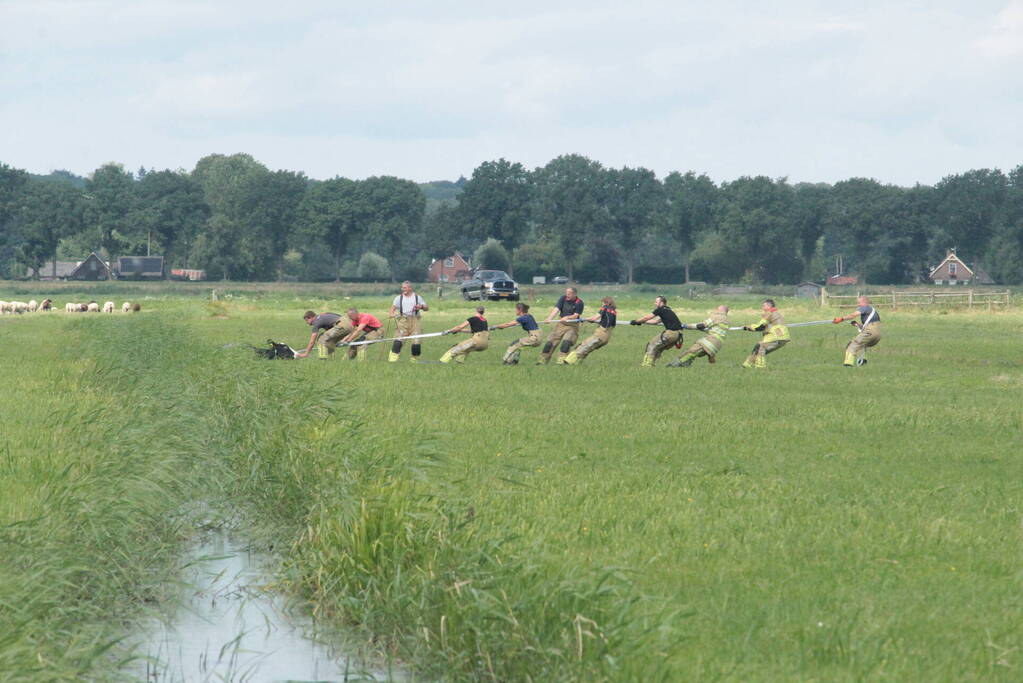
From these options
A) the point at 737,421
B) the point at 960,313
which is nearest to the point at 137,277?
the point at 960,313

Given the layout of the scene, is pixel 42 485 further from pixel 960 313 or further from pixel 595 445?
pixel 960 313

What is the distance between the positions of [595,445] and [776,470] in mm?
2573

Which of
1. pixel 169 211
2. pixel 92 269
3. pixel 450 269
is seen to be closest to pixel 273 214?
pixel 169 211

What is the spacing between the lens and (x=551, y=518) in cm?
1116

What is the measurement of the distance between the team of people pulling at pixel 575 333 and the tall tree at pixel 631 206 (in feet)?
367

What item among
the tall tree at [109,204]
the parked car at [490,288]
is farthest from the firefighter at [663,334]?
the tall tree at [109,204]

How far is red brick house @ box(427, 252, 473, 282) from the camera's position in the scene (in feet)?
547

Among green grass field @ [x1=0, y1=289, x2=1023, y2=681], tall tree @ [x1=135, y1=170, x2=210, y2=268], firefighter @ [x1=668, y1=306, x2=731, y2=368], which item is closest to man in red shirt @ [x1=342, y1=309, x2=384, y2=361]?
firefighter @ [x1=668, y1=306, x2=731, y2=368]

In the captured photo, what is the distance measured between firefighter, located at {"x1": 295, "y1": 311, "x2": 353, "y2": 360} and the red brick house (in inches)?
5088

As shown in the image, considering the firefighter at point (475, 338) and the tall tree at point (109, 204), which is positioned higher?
the tall tree at point (109, 204)

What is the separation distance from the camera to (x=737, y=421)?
18.9 metres

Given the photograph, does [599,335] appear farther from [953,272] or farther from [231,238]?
[953,272]

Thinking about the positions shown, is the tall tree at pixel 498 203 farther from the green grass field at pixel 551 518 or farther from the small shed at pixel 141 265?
the green grass field at pixel 551 518

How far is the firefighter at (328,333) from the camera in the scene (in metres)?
32.2
